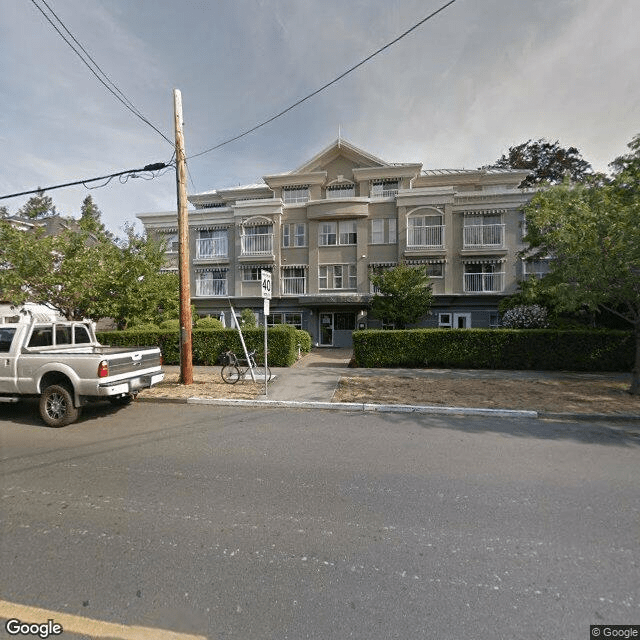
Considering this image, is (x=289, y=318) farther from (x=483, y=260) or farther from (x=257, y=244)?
(x=483, y=260)

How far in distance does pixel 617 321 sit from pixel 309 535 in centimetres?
1862

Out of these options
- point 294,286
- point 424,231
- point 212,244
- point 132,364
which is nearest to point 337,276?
point 294,286

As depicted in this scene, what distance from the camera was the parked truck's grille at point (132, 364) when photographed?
19.3 ft

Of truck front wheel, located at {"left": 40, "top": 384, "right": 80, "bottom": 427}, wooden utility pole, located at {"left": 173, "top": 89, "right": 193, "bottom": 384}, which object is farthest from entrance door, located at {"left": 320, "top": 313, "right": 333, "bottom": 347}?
truck front wheel, located at {"left": 40, "top": 384, "right": 80, "bottom": 427}

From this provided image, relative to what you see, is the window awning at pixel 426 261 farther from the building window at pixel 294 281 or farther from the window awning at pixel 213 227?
the window awning at pixel 213 227

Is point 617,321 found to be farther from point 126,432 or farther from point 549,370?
point 126,432

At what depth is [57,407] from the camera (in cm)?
583

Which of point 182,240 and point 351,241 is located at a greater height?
point 351,241

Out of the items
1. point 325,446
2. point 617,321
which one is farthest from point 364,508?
point 617,321

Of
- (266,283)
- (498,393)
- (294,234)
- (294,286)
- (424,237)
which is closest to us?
(266,283)

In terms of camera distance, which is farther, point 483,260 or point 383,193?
point 383,193

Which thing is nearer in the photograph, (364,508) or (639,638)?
(639,638)

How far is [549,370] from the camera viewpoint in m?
11.4

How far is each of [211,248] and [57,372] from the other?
61.8 ft
